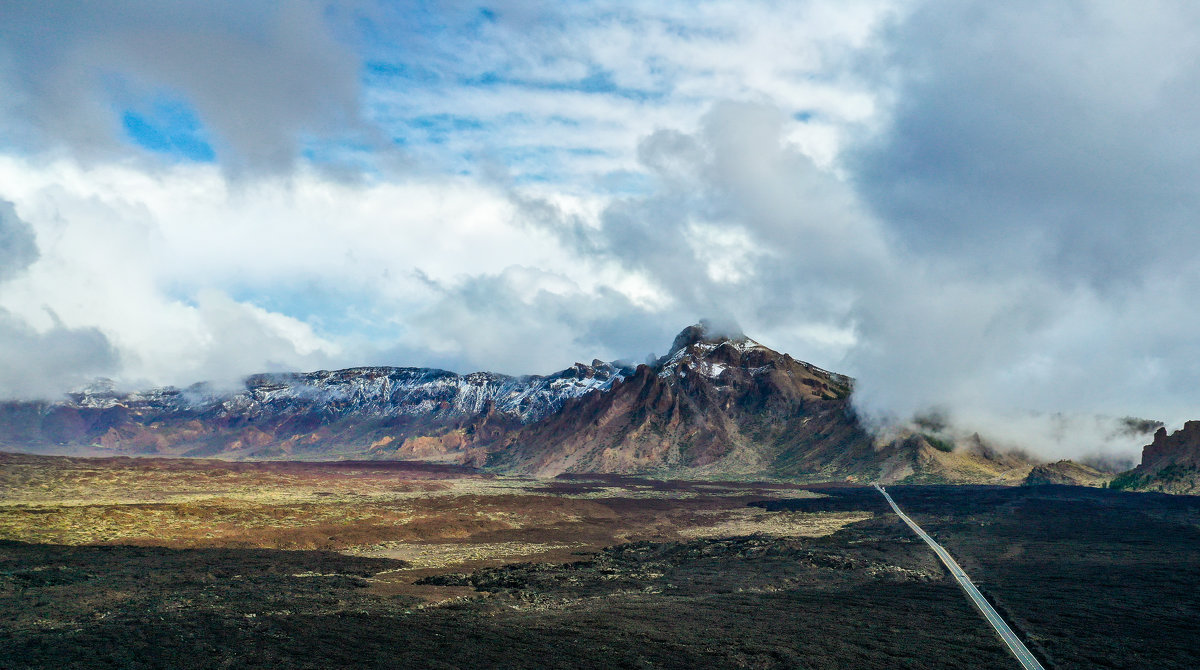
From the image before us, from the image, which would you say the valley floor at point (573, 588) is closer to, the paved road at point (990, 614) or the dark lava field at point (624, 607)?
the dark lava field at point (624, 607)

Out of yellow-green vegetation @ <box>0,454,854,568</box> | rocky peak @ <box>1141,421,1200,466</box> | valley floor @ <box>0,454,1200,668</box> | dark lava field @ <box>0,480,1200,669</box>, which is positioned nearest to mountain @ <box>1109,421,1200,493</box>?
rocky peak @ <box>1141,421,1200,466</box>

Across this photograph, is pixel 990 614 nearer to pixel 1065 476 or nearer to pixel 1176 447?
pixel 1176 447

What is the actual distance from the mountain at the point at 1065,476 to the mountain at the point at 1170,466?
10.4m

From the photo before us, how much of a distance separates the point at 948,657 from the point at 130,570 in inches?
1696

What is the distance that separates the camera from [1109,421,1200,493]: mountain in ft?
338

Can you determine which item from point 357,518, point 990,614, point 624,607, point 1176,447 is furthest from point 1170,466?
point 357,518

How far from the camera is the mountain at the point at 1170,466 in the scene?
103 m

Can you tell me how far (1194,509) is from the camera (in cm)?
7362

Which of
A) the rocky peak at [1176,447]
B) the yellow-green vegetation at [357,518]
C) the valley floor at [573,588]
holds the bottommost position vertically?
the yellow-green vegetation at [357,518]

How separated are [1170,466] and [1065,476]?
2503 centimetres

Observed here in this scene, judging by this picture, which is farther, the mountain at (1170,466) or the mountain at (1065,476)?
the mountain at (1065,476)

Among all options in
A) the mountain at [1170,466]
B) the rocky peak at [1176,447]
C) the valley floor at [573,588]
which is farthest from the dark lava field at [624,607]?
the rocky peak at [1176,447]

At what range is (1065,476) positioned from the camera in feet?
433

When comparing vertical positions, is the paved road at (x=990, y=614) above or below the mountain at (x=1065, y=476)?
below
